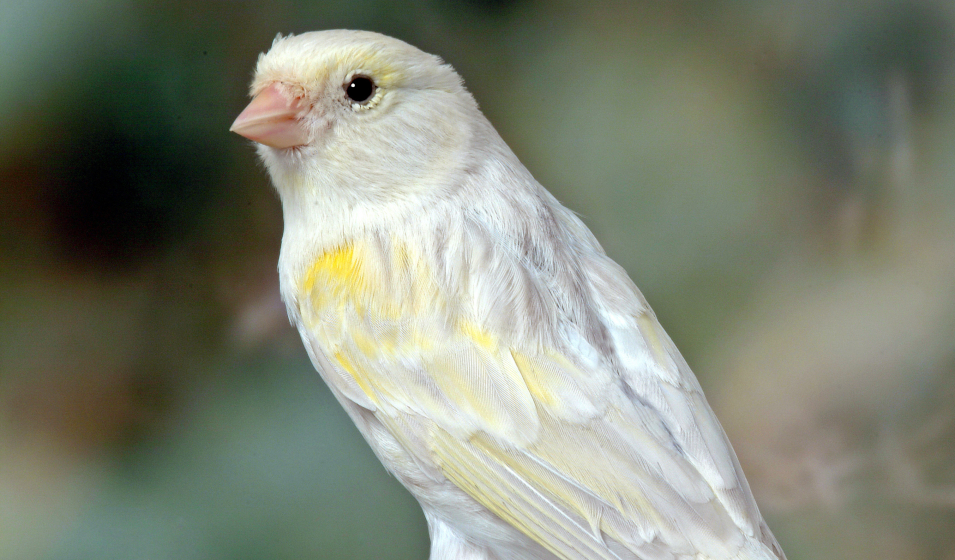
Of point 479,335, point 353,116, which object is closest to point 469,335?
point 479,335

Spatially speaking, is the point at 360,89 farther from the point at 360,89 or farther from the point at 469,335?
the point at 469,335

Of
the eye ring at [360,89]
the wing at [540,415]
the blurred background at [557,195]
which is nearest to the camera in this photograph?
the wing at [540,415]

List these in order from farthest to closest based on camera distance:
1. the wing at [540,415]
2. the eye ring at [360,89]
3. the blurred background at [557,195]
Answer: the blurred background at [557,195], the eye ring at [360,89], the wing at [540,415]

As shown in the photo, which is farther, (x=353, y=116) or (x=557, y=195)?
(x=557, y=195)

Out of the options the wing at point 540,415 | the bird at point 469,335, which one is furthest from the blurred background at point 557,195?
the wing at point 540,415

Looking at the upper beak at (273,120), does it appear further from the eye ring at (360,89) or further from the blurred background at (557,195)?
the blurred background at (557,195)

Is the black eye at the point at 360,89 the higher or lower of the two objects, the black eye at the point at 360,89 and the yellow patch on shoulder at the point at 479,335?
the higher

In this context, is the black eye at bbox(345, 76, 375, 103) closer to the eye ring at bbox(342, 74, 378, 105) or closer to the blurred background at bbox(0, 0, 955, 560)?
the eye ring at bbox(342, 74, 378, 105)
